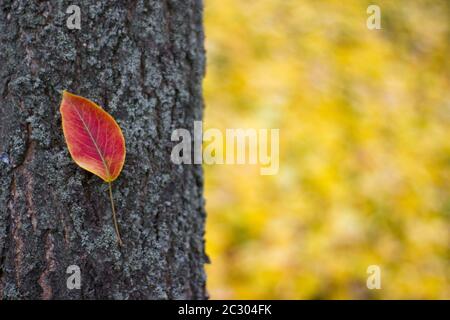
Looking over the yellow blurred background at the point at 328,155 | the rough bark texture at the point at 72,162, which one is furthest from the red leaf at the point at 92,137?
the yellow blurred background at the point at 328,155

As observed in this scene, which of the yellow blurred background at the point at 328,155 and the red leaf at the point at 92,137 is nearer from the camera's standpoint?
the red leaf at the point at 92,137

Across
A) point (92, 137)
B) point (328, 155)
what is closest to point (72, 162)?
point (92, 137)

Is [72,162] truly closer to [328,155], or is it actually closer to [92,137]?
[92,137]

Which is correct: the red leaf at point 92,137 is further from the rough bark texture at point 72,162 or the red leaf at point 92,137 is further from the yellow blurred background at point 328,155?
the yellow blurred background at point 328,155

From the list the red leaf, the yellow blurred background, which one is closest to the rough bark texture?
the red leaf

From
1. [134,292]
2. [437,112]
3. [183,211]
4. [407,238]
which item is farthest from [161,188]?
[437,112]
